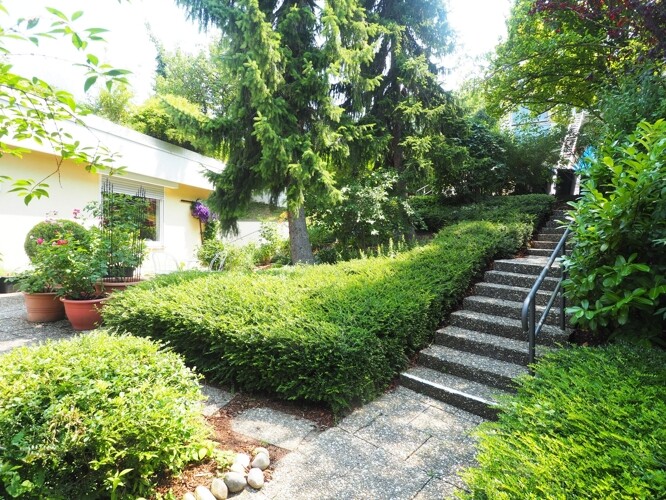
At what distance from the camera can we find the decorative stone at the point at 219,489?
1971 millimetres

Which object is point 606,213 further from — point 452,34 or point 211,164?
point 211,164

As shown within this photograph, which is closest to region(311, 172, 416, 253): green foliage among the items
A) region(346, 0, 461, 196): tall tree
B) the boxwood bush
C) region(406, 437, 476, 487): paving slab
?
region(346, 0, 461, 196): tall tree

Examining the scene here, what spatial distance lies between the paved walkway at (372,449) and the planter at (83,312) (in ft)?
8.68

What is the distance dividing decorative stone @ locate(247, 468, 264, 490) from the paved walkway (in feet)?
0.11

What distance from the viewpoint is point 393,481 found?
2.13 m

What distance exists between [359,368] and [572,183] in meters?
8.31

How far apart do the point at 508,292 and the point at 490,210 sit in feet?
11.2

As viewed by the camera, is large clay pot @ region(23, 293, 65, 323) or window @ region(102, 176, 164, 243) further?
window @ region(102, 176, 164, 243)

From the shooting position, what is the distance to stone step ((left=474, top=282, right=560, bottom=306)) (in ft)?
13.6

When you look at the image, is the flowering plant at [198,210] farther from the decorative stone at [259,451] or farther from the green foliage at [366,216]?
the decorative stone at [259,451]

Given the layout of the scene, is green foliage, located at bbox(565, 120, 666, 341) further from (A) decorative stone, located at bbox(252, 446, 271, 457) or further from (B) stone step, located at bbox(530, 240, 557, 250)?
(B) stone step, located at bbox(530, 240, 557, 250)

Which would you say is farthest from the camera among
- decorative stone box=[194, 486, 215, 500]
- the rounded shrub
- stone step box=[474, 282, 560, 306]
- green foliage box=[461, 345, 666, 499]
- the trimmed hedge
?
the rounded shrub

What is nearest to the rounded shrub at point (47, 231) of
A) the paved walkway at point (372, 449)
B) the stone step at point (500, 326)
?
the paved walkway at point (372, 449)

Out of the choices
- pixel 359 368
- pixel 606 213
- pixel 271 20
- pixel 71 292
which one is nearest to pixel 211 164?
Result: pixel 271 20
